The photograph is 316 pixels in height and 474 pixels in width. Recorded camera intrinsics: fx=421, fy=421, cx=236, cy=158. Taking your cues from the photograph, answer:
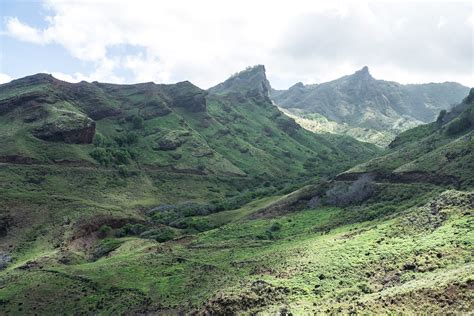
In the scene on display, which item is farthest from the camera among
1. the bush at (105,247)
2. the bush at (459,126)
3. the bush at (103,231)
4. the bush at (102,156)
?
the bush at (102,156)

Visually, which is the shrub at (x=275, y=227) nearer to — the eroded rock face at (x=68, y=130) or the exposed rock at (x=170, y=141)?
the eroded rock face at (x=68, y=130)

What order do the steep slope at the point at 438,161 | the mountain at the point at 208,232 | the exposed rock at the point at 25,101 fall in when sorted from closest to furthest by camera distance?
the mountain at the point at 208,232, the steep slope at the point at 438,161, the exposed rock at the point at 25,101

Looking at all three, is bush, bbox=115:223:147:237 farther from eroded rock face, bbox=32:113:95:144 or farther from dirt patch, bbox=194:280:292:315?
eroded rock face, bbox=32:113:95:144

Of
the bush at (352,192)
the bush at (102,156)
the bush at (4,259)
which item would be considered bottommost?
the bush at (4,259)

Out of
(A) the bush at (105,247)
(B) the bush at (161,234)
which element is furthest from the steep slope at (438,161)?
(A) the bush at (105,247)

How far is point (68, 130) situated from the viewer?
155500 mm

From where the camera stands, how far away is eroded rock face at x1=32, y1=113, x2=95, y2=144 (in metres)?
152

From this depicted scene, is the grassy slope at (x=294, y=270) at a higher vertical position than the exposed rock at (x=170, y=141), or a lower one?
lower

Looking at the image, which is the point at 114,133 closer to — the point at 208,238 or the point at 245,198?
the point at 245,198

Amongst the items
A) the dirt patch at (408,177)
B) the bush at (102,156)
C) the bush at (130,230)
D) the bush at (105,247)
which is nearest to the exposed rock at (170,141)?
the bush at (102,156)

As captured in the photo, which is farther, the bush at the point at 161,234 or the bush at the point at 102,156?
the bush at the point at 102,156

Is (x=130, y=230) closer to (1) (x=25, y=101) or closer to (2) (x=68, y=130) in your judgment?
(2) (x=68, y=130)

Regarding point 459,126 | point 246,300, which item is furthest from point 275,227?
point 459,126

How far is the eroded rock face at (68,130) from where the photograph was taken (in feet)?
499
